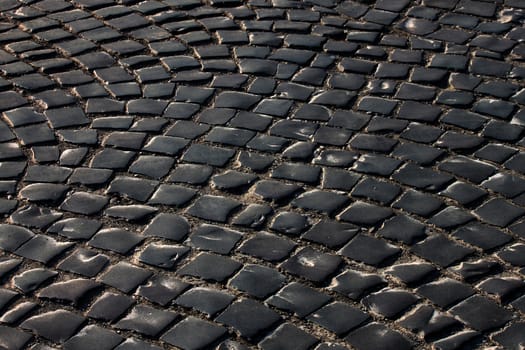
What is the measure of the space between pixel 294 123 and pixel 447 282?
1.51 meters

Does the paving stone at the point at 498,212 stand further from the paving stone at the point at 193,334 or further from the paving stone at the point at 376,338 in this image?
the paving stone at the point at 193,334

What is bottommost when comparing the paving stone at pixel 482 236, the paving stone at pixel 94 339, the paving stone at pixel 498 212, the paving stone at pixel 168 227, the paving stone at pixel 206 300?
the paving stone at pixel 94 339

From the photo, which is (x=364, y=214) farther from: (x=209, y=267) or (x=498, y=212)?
(x=209, y=267)

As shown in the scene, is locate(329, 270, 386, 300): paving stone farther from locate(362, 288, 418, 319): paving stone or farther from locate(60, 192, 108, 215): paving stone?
locate(60, 192, 108, 215): paving stone

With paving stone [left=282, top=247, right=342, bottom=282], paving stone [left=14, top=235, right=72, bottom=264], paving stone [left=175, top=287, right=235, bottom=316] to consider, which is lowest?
paving stone [left=175, top=287, right=235, bottom=316]

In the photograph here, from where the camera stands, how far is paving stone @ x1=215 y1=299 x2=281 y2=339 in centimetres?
400

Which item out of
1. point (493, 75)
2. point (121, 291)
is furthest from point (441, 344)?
point (493, 75)

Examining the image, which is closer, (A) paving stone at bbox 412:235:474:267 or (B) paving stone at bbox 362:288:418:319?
(B) paving stone at bbox 362:288:418:319

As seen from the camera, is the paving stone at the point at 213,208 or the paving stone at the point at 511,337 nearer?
the paving stone at the point at 511,337

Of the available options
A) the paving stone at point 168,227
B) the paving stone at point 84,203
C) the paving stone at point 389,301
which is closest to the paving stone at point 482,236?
the paving stone at point 389,301

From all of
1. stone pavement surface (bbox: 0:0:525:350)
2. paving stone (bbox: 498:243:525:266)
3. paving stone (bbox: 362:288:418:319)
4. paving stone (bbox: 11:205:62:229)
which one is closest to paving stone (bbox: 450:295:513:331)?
stone pavement surface (bbox: 0:0:525:350)

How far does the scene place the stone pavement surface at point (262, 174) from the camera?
409 centimetres

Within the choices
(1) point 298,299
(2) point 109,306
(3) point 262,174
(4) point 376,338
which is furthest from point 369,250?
(2) point 109,306

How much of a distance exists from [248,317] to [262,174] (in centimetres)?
109
